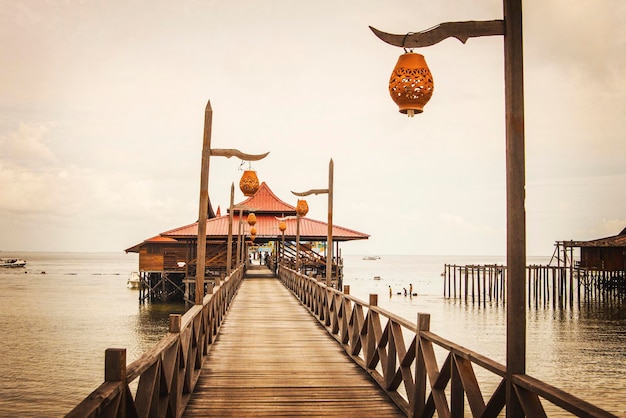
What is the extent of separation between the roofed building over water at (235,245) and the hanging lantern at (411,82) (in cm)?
2550

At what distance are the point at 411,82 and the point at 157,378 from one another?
10.3 feet

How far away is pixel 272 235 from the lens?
36906 millimetres

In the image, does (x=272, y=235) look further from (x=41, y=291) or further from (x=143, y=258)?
(x=41, y=291)

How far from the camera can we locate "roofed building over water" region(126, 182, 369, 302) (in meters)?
34.2

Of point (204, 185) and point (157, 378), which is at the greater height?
point (204, 185)

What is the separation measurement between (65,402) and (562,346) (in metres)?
17.8

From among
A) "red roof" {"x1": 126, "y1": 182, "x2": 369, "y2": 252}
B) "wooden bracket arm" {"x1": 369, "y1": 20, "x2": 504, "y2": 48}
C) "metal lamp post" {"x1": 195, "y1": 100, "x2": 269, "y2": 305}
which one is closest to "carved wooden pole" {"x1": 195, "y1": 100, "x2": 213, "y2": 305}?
"metal lamp post" {"x1": 195, "y1": 100, "x2": 269, "y2": 305}

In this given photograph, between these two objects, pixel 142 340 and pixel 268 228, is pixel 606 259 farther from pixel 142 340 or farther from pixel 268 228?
pixel 142 340

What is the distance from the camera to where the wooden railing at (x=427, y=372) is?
3719mm

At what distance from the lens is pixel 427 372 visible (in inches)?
214

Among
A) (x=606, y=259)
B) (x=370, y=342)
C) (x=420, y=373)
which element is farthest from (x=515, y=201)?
(x=606, y=259)

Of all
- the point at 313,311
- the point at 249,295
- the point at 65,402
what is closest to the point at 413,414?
the point at 313,311

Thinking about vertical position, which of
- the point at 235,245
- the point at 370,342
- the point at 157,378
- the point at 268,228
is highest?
the point at 268,228

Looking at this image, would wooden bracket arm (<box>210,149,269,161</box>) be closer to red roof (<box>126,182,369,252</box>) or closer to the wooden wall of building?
red roof (<box>126,182,369,252</box>)
